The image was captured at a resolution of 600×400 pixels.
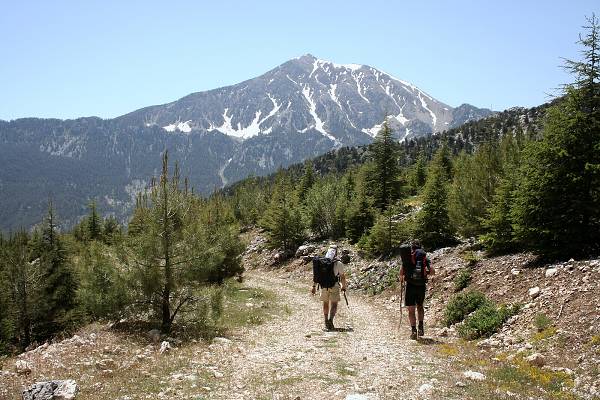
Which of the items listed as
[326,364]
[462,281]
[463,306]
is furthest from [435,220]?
[326,364]

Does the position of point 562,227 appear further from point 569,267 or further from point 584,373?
point 584,373

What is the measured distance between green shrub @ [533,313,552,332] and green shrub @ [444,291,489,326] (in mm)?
3039

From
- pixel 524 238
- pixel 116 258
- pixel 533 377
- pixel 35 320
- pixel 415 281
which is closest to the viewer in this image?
pixel 533 377

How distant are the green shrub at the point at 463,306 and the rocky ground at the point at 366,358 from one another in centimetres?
51

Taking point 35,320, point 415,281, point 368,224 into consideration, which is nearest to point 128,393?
point 415,281

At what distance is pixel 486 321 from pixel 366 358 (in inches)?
170

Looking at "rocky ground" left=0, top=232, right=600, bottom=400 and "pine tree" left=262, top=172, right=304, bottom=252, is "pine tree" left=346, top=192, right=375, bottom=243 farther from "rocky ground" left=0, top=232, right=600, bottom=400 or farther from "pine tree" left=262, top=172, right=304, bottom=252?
"rocky ground" left=0, top=232, right=600, bottom=400

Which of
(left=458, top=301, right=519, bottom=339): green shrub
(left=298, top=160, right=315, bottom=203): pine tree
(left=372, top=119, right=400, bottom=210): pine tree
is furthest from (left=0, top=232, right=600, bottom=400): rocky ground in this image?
(left=298, top=160, right=315, bottom=203): pine tree

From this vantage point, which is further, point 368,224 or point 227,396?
point 368,224

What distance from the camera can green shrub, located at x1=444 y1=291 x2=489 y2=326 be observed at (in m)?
13.7

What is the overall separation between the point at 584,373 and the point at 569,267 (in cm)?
574

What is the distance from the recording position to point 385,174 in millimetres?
38750

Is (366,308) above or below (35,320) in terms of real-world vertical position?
above

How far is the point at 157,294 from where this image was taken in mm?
13805
